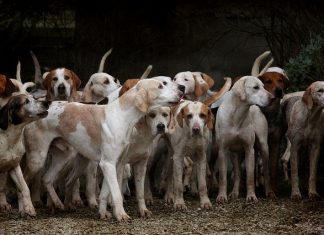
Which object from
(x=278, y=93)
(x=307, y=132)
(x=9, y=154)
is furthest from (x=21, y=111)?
(x=307, y=132)

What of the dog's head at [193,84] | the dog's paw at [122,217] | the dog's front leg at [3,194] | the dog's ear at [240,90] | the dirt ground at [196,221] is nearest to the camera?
the dirt ground at [196,221]

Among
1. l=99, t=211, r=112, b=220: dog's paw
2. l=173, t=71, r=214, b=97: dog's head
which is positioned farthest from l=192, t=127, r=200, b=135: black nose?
l=173, t=71, r=214, b=97: dog's head

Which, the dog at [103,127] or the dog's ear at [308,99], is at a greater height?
the dog's ear at [308,99]

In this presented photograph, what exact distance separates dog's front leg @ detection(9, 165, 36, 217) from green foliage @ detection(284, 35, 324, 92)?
155 inches

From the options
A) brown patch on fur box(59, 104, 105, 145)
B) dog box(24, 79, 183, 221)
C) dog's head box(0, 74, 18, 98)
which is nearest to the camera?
dog box(24, 79, 183, 221)

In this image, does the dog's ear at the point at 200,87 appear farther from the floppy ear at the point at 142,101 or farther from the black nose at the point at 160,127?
the floppy ear at the point at 142,101

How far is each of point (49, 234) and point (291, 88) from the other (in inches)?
180

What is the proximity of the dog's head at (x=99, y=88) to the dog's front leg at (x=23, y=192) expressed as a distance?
6.95 ft

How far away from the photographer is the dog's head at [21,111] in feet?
30.4

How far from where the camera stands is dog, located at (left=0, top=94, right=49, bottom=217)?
30.5 ft

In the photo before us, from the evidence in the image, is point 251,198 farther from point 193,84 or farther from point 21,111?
point 21,111

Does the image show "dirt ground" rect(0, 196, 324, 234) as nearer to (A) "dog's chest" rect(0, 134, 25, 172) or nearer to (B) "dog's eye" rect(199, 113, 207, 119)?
(A) "dog's chest" rect(0, 134, 25, 172)

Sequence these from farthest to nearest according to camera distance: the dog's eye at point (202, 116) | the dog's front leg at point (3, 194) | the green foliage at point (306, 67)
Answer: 1. the green foliage at point (306, 67)
2. the dog's eye at point (202, 116)
3. the dog's front leg at point (3, 194)

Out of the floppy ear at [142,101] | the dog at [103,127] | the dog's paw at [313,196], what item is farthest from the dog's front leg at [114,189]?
the dog's paw at [313,196]
